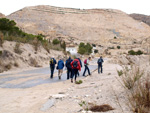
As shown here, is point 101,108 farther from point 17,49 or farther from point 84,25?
point 84,25

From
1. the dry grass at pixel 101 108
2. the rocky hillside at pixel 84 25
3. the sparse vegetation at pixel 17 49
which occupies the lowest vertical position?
the dry grass at pixel 101 108

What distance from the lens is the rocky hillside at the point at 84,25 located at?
4030 inches

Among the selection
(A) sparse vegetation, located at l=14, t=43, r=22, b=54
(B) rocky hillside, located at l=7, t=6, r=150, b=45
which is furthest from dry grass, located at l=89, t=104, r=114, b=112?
(B) rocky hillside, located at l=7, t=6, r=150, b=45

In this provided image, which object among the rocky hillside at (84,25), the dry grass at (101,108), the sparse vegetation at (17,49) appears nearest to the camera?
the dry grass at (101,108)

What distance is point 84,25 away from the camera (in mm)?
125875

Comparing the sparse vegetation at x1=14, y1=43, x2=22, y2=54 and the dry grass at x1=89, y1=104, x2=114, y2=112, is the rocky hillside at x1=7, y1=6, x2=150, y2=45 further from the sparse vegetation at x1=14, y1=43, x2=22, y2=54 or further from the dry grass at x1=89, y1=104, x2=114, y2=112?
the dry grass at x1=89, y1=104, x2=114, y2=112

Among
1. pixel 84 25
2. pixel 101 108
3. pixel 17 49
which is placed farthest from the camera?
pixel 84 25

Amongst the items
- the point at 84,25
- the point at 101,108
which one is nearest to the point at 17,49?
the point at 101,108

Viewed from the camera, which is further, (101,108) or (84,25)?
(84,25)

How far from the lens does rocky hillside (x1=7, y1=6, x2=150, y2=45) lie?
102 m

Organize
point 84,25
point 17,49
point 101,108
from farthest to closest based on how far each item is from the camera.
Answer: point 84,25 → point 17,49 → point 101,108

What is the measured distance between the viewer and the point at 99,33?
112125 mm

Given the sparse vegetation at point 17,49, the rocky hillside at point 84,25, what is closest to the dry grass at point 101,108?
the sparse vegetation at point 17,49

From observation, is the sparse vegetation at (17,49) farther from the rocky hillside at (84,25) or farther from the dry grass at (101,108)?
the rocky hillside at (84,25)
